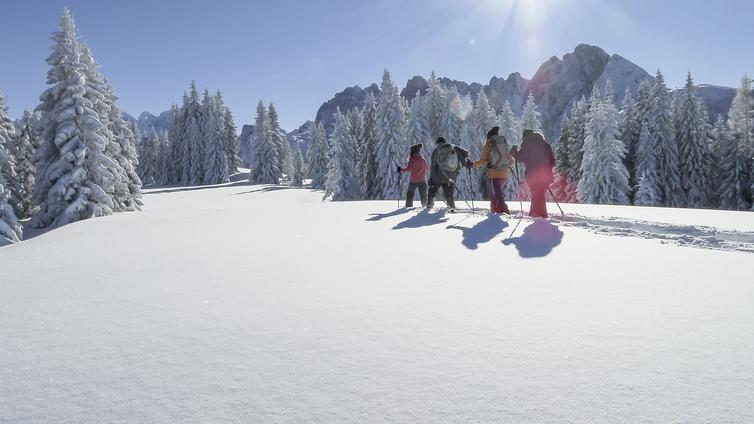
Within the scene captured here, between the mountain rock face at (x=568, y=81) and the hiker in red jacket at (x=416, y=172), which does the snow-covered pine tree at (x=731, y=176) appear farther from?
the mountain rock face at (x=568, y=81)

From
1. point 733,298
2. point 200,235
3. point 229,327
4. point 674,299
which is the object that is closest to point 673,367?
point 674,299

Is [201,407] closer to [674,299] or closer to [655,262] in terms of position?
[674,299]

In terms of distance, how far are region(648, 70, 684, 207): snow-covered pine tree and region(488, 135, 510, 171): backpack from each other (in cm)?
3717

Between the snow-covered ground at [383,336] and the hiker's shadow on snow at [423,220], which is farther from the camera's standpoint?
the hiker's shadow on snow at [423,220]

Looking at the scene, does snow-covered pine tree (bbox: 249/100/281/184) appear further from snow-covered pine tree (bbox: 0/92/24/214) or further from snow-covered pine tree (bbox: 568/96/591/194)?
snow-covered pine tree (bbox: 568/96/591/194)

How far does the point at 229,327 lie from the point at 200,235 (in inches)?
205

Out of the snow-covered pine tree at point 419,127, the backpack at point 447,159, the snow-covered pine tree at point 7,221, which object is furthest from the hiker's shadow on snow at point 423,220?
the snow-covered pine tree at point 419,127

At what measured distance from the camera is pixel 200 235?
25.2 ft

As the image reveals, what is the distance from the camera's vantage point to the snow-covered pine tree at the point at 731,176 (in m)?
38.0

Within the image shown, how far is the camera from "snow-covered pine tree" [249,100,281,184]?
6556 centimetres

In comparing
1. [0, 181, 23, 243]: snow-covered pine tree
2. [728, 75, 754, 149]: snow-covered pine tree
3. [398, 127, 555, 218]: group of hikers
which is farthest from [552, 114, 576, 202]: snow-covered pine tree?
[0, 181, 23, 243]: snow-covered pine tree

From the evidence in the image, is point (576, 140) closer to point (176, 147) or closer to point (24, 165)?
point (24, 165)

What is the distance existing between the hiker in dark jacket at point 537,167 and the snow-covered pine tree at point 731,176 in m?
39.2

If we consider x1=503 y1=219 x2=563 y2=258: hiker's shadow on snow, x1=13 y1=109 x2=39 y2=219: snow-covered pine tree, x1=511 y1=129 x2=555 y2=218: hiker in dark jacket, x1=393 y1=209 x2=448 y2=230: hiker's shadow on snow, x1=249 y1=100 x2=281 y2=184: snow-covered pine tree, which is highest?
x1=249 y1=100 x2=281 y2=184: snow-covered pine tree
